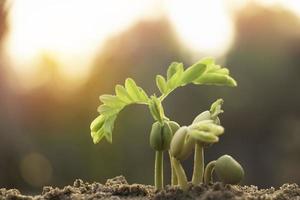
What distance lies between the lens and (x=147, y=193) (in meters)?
1.42

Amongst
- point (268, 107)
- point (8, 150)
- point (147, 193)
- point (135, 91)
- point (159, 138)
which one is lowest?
point (147, 193)

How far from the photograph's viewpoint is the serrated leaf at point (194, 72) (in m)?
1.33

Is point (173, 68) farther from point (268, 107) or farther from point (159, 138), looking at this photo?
point (268, 107)

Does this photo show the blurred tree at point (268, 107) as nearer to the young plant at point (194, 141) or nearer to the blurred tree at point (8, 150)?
the blurred tree at point (8, 150)

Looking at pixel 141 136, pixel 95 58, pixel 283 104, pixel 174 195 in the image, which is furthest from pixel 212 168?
pixel 95 58

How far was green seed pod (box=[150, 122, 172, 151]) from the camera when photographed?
4.32 feet

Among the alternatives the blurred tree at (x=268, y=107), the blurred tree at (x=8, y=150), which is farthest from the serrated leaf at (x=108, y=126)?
the blurred tree at (x=268, y=107)

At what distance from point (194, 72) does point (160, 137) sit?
14cm

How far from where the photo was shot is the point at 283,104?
41.0ft

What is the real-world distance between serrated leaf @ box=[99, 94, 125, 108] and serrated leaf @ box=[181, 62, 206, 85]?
6.1 inches

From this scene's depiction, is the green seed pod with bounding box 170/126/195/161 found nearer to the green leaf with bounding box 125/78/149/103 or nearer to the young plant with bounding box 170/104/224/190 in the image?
the young plant with bounding box 170/104/224/190

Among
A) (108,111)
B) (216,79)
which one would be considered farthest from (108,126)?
(216,79)

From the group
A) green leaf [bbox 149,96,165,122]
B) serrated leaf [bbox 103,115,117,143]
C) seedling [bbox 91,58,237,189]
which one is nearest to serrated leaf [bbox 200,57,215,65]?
seedling [bbox 91,58,237,189]

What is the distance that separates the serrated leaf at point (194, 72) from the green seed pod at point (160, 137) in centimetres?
11
